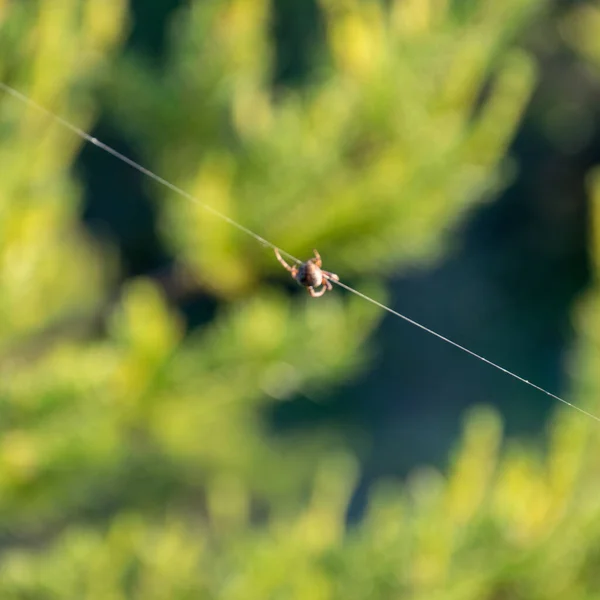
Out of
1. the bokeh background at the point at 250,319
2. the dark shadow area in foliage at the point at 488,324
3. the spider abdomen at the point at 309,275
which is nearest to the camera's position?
the spider abdomen at the point at 309,275

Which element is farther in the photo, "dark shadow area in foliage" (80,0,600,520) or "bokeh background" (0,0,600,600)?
"dark shadow area in foliage" (80,0,600,520)

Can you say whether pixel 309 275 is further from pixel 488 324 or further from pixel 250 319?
pixel 488 324

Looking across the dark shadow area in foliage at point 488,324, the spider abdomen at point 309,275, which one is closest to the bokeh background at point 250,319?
the spider abdomen at point 309,275

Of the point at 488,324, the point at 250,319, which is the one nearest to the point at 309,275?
the point at 250,319

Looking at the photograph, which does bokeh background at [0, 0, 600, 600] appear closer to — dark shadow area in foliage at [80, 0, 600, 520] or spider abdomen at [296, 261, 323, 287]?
spider abdomen at [296, 261, 323, 287]

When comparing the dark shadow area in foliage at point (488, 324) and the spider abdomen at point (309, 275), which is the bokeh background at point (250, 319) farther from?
the dark shadow area in foliage at point (488, 324)

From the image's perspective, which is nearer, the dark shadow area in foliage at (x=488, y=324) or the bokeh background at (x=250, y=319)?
the bokeh background at (x=250, y=319)

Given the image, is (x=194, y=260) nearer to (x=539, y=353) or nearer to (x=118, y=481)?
(x=118, y=481)

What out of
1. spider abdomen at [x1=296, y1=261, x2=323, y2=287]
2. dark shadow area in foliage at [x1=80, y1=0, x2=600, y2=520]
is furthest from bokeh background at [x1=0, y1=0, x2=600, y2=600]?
dark shadow area in foliage at [x1=80, y1=0, x2=600, y2=520]

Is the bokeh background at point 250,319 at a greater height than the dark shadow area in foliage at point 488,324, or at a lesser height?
lesser
